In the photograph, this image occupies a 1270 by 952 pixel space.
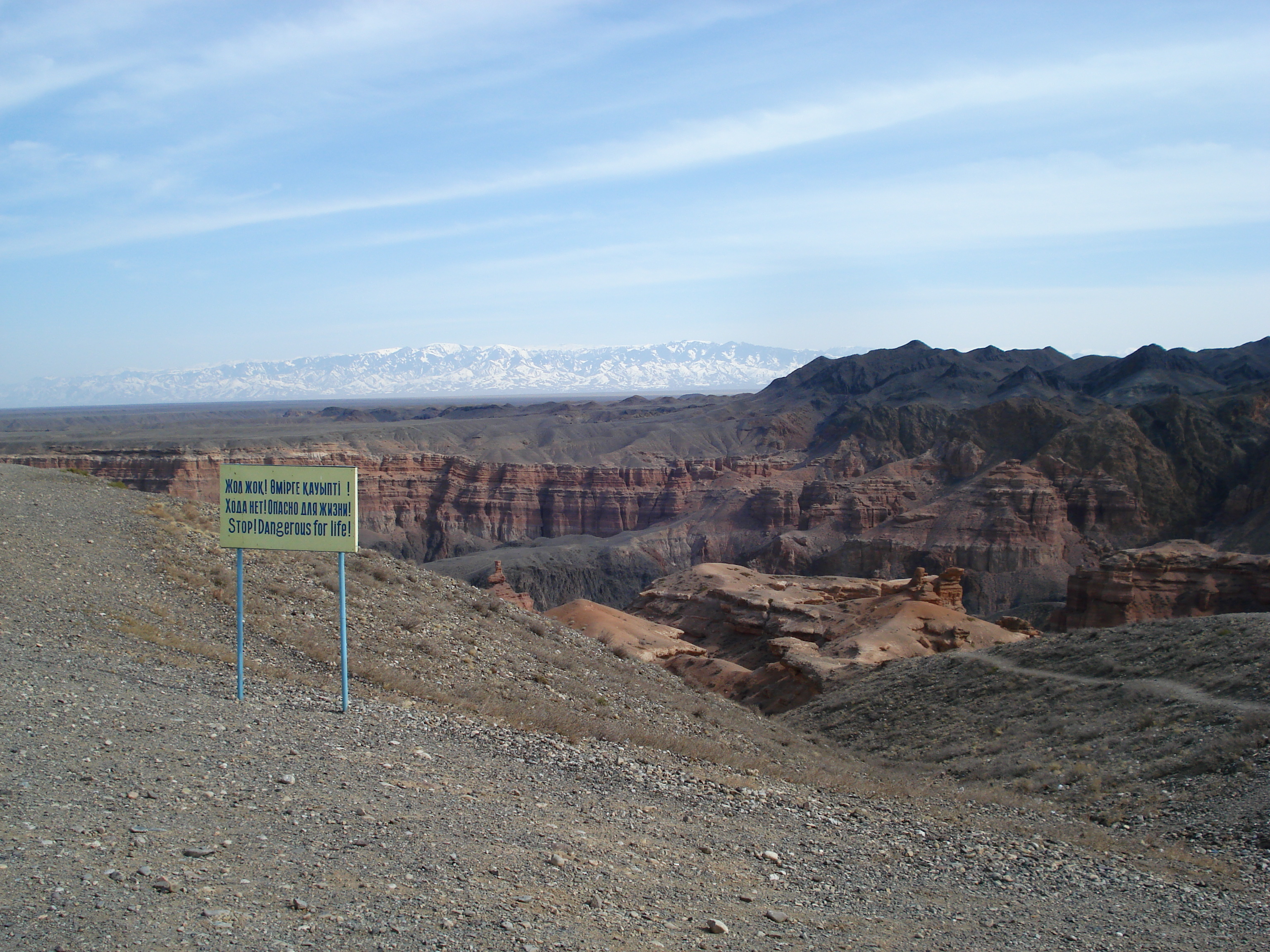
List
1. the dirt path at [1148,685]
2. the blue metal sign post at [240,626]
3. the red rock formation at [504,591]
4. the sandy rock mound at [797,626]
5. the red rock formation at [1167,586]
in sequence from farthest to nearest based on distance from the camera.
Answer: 1. the red rock formation at [1167,586]
2. the red rock formation at [504,591]
3. the sandy rock mound at [797,626]
4. the dirt path at [1148,685]
5. the blue metal sign post at [240,626]

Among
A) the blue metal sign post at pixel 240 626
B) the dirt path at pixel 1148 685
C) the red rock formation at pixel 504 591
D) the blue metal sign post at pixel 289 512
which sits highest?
the blue metal sign post at pixel 289 512

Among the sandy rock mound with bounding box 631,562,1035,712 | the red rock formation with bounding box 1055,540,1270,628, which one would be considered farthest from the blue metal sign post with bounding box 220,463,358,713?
the red rock formation with bounding box 1055,540,1270,628

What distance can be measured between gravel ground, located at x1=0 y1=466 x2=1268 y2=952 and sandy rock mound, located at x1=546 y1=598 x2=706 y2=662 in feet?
75.5

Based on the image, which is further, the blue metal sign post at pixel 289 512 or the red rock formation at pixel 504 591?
the red rock formation at pixel 504 591

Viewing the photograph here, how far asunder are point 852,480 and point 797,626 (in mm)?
40710

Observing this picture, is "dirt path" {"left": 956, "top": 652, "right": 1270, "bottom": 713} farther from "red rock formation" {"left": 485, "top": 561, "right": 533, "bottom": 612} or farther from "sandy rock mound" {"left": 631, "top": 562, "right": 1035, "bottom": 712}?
"red rock formation" {"left": 485, "top": 561, "right": 533, "bottom": 612}

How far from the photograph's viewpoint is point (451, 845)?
7660mm

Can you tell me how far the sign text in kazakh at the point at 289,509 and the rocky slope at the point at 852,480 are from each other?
49390 millimetres

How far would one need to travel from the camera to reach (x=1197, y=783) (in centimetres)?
1577

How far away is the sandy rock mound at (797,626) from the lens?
1359 inches

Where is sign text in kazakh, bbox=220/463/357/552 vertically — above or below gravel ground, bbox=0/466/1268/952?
above

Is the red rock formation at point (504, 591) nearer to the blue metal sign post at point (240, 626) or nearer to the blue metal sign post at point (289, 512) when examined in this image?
the blue metal sign post at point (240, 626)

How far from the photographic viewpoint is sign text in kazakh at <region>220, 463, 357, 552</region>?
36.3ft

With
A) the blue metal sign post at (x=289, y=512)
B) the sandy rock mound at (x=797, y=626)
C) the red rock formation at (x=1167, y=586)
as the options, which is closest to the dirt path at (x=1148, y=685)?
the sandy rock mound at (x=797, y=626)
